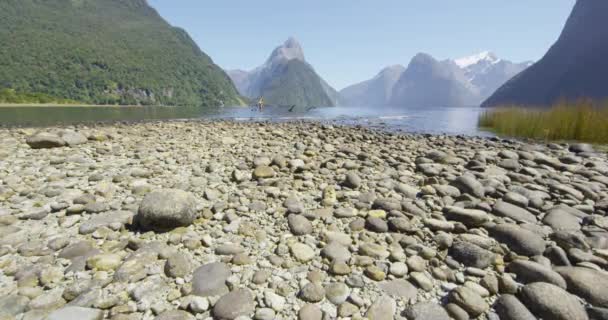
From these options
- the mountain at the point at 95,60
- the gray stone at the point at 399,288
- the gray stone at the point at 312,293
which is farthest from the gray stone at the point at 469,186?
the mountain at the point at 95,60

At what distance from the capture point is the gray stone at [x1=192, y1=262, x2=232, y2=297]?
2.77m

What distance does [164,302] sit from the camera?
8.66ft

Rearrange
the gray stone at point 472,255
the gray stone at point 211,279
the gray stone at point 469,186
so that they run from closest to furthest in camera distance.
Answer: the gray stone at point 211,279 < the gray stone at point 472,255 < the gray stone at point 469,186

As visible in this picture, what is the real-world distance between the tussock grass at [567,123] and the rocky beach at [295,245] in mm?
12963

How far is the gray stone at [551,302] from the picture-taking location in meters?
2.44

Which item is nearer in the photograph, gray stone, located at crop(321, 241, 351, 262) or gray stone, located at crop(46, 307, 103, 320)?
gray stone, located at crop(46, 307, 103, 320)

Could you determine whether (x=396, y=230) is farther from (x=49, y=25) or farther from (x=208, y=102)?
(x=49, y=25)

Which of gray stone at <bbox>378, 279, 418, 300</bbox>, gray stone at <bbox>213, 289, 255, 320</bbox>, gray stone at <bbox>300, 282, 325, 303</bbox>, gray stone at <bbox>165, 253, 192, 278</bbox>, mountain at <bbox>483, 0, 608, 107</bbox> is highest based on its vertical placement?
mountain at <bbox>483, 0, 608, 107</bbox>

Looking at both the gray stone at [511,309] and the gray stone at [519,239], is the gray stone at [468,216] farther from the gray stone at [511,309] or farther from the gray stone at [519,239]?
A: the gray stone at [511,309]

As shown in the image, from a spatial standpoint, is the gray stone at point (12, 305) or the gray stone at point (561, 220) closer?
the gray stone at point (12, 305)

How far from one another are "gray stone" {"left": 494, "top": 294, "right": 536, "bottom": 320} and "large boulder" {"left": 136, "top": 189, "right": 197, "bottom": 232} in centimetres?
426

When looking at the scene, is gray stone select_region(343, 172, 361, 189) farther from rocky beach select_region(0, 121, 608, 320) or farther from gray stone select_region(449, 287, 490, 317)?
gray stone select_region(449, 287, 490, 317)

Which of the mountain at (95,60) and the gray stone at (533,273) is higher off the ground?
the mountain at (95,60)

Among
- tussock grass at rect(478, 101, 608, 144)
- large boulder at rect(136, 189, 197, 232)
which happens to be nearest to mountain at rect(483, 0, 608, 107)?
tussock grass at rect(478, 101, 608, 144)
